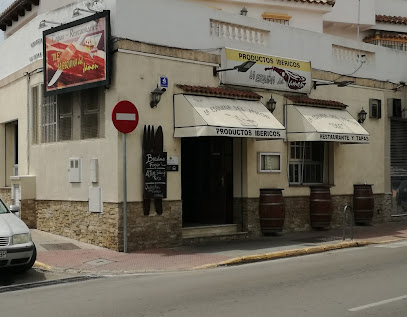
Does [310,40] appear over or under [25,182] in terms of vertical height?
over

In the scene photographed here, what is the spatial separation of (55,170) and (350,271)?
797 centimetres

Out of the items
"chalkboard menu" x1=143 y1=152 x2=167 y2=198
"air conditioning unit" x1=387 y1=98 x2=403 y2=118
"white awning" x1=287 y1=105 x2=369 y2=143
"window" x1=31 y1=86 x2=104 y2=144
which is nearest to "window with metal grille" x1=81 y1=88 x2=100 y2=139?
"window" x1=31 y1=86 x2=104 y2=144

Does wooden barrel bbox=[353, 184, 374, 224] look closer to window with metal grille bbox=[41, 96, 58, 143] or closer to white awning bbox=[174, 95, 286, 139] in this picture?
white awning bbox=[174, 95, 286, 139]

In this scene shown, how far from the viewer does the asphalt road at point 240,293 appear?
7848mm

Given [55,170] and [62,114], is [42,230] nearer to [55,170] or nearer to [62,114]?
[55,170]

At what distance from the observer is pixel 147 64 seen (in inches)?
543

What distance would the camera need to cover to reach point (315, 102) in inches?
685

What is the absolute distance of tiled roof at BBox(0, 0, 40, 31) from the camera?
22.1 m

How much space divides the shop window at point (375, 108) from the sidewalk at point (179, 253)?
463 centimetres

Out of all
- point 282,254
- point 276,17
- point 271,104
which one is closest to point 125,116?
point 282,254

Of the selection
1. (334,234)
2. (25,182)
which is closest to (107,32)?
(25,182)

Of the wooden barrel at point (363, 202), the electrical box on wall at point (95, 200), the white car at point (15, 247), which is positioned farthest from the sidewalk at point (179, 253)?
the wooden barrel at point (363, 202)

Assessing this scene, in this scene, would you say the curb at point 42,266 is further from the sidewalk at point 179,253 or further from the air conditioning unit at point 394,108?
the air conditioning unit at point 394,108

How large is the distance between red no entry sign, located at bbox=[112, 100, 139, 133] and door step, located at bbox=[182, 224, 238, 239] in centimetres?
317
